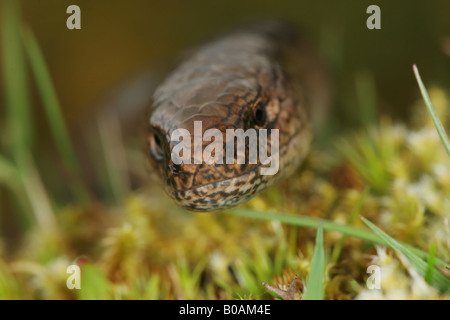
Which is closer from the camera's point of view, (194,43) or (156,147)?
(156,147)

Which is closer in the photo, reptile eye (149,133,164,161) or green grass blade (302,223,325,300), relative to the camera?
green grass blade (302,223,325,300)

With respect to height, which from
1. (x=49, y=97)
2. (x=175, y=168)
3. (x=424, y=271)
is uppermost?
(x=49, y=97)

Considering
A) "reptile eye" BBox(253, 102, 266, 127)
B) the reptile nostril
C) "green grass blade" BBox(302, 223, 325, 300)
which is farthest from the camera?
"reptile eye" BBox(253, 102, 266, 127)

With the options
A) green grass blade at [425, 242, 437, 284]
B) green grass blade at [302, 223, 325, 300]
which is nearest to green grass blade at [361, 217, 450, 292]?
green grass blade at [425, 242, 437, 284]

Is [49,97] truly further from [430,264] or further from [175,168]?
[430,264]

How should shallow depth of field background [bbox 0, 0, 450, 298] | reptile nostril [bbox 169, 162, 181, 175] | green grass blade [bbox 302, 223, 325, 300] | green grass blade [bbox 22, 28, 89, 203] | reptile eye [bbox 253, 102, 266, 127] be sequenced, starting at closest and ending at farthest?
green grass blade [bbox 302, 223, 325, 300], reptile nostril [bbox 169, 162, 181, 175], reptile eye [bbox 253, 102, 266, 127], green grass blade [bbox 22, 28, 89, 203], shallow depth of field background [bbox 0, 0, 450, 298]

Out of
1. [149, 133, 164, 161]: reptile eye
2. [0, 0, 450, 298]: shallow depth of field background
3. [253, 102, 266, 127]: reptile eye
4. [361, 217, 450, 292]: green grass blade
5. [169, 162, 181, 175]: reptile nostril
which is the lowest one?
[361, 217, 450, 292]: green grass blade

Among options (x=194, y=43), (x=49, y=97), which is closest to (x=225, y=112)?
(x=49, y=97)

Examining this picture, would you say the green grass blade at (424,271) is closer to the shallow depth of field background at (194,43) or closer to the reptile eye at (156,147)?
the reptile eye at (156,147)

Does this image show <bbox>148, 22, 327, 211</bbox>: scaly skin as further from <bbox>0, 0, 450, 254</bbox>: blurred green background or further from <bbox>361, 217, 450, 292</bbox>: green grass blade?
<bbox>0, 0, 450, 254</bbox>: blurred green background
